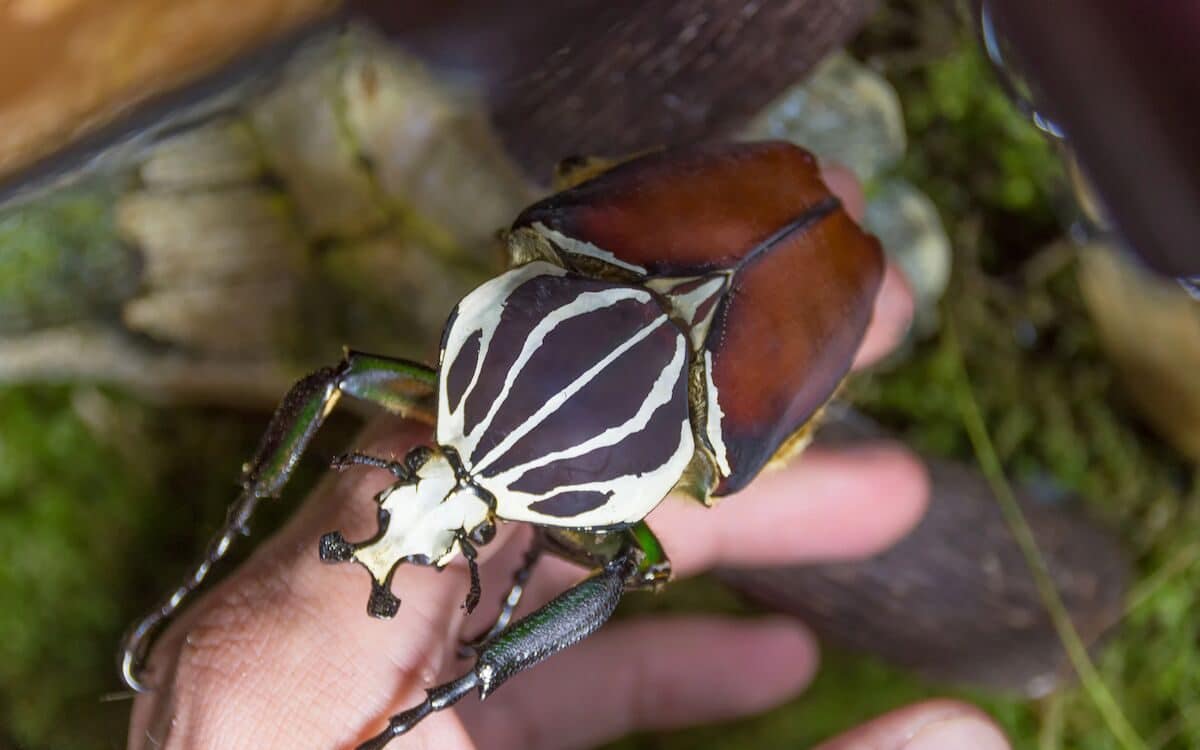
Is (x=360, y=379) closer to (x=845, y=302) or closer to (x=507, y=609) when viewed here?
(x=507, y=609)

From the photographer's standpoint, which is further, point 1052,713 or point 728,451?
point 1052,713

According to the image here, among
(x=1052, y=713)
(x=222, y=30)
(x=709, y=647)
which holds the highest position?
(x=222, y=30)

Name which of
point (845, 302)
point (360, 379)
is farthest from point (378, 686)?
point (845, 302)

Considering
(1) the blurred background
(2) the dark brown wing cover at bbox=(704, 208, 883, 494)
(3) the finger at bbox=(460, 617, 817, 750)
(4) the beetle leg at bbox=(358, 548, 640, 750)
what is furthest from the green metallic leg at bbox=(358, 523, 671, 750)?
(3) the finger at bbox=(460, 617, 817, 750)

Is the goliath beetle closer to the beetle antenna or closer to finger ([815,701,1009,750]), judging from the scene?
the beetle antenna

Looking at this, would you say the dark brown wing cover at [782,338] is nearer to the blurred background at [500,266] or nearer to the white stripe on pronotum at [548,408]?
the white stripe on pronotum at [548,408]

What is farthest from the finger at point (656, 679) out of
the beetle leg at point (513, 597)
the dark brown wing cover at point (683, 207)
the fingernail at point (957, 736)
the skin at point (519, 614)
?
the dark brown wing cover at point (683, 207)
